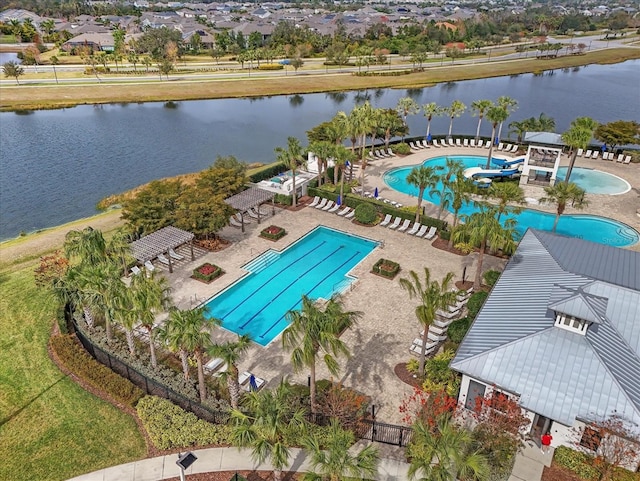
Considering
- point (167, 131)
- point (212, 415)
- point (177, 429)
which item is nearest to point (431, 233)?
point (212, 415)

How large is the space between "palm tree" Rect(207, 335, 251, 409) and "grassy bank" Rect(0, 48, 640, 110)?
84547mm

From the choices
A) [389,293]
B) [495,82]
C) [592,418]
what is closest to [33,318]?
[389,293]

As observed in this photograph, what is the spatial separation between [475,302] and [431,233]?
460 inches

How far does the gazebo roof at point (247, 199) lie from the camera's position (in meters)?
38.5

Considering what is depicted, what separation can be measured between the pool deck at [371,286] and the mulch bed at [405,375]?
311mm

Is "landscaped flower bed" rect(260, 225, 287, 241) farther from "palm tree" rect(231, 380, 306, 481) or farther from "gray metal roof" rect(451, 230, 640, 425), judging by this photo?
"palm tree" rect(231, 380, 306, 481)

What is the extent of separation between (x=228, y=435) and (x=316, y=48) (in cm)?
14558

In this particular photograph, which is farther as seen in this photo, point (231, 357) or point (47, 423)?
point (47, 423)

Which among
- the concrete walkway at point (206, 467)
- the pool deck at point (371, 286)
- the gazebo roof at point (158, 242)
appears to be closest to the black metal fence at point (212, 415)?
the concrete walkway at point (206, 467)

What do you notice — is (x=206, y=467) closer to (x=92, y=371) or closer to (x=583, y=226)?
(x=92, y=371)

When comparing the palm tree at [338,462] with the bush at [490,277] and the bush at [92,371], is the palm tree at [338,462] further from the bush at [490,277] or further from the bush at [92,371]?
the bush at [490,277]

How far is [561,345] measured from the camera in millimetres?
20641

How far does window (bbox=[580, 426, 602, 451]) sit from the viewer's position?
18.8 metres

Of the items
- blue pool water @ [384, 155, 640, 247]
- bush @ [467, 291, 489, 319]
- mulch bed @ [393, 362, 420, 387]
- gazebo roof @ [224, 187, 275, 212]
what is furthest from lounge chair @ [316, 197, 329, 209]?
mulch bed @ [393, 362, 420, 387]
